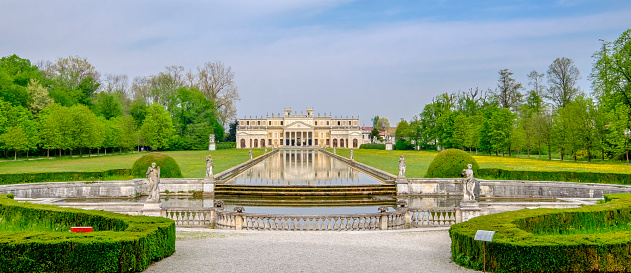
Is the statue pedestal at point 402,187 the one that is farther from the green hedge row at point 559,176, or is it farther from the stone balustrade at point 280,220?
the stone balustrade at point 280,220

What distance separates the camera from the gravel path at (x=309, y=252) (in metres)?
7.34

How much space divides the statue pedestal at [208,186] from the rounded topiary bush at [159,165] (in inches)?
84.8

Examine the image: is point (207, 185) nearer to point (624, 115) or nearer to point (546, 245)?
point (546, 245)

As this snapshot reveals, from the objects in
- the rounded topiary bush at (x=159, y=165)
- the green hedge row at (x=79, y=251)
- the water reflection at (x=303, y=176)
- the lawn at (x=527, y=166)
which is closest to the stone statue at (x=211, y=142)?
the lawn at (x=527, y=166)

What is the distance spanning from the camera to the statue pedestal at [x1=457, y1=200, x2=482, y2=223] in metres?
12.3

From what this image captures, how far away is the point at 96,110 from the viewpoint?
55250 millimetres

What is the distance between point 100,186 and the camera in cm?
1852

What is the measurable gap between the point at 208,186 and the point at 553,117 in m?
32.4

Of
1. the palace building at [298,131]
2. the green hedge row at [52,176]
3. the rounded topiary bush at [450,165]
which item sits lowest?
the green hedge row at [52,176]

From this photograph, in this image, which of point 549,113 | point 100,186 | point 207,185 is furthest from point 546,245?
point 549,113

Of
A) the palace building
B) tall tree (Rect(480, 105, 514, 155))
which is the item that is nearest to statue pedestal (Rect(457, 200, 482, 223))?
tall tree (Rect(480, 105, 514, 155))

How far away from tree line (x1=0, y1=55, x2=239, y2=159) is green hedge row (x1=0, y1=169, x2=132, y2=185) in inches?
852

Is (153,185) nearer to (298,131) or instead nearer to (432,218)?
(432,218)

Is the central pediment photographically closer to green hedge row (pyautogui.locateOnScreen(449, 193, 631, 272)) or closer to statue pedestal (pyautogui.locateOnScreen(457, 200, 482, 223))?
statue pedestal (pyautogui.locateOnScreen(457, 200, 482, 223))
